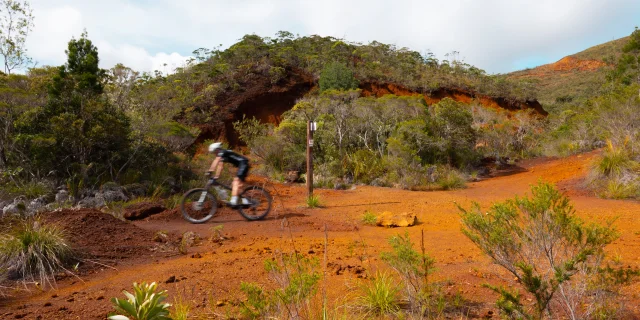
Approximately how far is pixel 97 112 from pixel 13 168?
220cm

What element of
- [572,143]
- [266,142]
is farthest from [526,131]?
[266,142]

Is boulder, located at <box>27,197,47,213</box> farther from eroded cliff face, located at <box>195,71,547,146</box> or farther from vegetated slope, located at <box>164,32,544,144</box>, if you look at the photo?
eroded cliff face, located at <box>195,71,547,146</box>

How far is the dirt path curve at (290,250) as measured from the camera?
3.74 m

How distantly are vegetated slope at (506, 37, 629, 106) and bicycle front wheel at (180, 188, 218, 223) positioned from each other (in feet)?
141

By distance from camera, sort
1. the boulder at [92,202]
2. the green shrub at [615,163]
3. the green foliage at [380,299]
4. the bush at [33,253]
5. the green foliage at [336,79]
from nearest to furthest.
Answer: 1. the green foliage at [380,299]
2. the bush at [33,253]
3. the boulder at [92,202]
4. the green shrub at [615,163]
5. the green foliage at [336,79]

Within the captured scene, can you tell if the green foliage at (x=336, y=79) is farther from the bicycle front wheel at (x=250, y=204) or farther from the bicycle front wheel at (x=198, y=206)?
the bicycle front wheel at (x=250, y=204)

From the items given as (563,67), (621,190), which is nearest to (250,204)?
(621,190)

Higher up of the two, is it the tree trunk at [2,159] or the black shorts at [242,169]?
the tree trunk at [2,159]

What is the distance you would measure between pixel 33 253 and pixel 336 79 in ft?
79.1

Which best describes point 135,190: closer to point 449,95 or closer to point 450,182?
point 450,182

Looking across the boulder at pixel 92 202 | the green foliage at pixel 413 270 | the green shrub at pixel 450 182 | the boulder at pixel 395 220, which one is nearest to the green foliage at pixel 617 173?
the green shrub at pixel 450 182

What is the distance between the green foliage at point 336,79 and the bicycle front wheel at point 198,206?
19.7m

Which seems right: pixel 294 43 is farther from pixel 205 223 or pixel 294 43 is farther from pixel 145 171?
pixel 205 223

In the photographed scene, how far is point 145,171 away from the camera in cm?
1215
